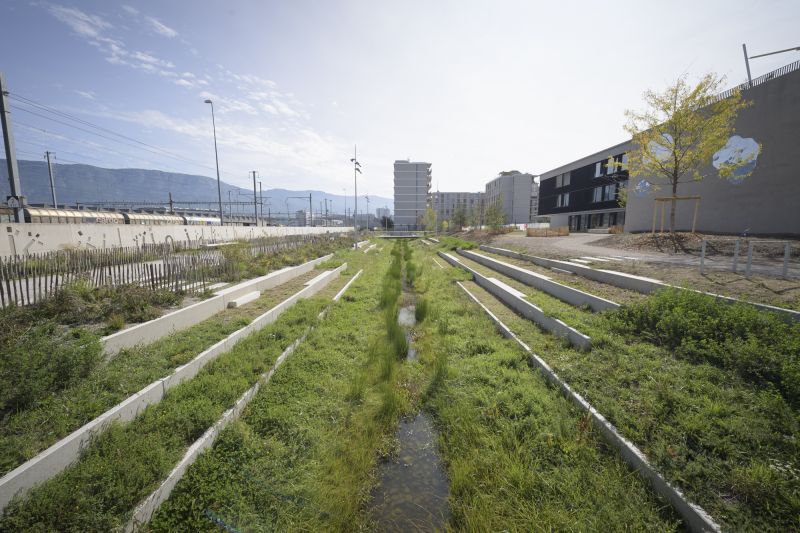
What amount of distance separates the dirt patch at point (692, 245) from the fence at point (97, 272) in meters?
18.2

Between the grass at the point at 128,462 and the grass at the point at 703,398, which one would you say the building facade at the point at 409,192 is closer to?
Answer: the grass at the point at 703,398

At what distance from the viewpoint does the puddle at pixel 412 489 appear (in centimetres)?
347

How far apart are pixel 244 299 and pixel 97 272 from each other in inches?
177

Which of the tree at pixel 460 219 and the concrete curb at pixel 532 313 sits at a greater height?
the tree at pixel 460 219

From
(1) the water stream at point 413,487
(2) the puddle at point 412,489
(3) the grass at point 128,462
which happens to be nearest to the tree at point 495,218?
(1) the water stream at point 413,487

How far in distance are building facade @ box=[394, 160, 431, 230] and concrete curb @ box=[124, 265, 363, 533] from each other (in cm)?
10605

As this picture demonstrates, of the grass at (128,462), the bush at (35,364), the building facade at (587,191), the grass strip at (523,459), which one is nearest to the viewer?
A: the grass at (128,462)

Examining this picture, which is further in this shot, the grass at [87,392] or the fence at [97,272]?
the fence at [97,272]

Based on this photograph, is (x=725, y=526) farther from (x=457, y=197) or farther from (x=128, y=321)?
(x=457, y=197)

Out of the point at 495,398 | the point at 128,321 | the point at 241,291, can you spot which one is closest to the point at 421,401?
the point at 495,398

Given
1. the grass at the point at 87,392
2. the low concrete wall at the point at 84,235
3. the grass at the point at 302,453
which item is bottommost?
the grass at the point at 302,453

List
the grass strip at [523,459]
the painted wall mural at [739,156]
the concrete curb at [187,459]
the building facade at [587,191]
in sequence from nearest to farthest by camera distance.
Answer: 1. the concrete curb at [187,459]
2. the grass strip at [523,459]
3. the painted wall mural at [739,156]
4. the building facade at [587,191]

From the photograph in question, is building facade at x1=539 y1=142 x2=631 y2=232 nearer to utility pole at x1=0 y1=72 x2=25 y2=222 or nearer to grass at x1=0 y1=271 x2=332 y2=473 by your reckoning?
grass at x1=0 y1=271 x2=332 y2=473

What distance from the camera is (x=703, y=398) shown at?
167 inches
